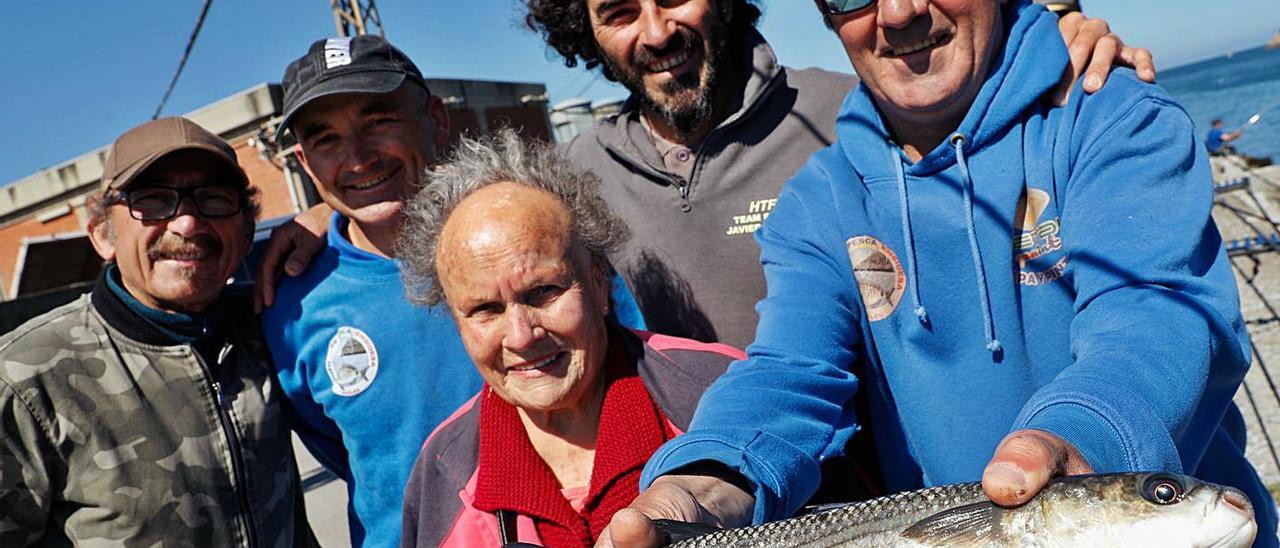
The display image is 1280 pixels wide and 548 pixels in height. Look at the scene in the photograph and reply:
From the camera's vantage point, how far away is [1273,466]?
20.3ft

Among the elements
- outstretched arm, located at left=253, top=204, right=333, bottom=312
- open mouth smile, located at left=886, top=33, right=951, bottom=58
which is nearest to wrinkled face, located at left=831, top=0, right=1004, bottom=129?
open mouth smile, located at left=886, top=33, right=951, bottom=58

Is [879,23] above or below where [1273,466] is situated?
above

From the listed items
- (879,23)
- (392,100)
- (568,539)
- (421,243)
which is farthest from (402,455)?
(879,23)

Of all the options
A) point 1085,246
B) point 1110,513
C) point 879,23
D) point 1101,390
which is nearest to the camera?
point 1110,513

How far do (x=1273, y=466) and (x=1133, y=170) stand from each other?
514 centimetres

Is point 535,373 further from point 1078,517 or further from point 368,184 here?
point 1078,517

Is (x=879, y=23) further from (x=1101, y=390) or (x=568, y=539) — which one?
(x=568, y=539)

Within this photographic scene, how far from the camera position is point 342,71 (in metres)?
3.78

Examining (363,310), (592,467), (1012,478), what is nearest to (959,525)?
(1012,478)

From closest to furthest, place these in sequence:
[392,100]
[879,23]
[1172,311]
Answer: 1. [1172,311]
2. [879,23]
3. [392,100]

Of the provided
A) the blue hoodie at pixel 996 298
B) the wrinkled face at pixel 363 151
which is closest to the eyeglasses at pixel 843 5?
the blue hoodie at pixel 996 298

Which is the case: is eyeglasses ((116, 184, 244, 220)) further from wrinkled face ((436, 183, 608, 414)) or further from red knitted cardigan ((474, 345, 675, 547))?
red knitted cardigan ((474, 345, 675, 547))

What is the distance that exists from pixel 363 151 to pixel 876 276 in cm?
217

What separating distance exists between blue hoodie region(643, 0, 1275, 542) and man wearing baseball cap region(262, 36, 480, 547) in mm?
1425
